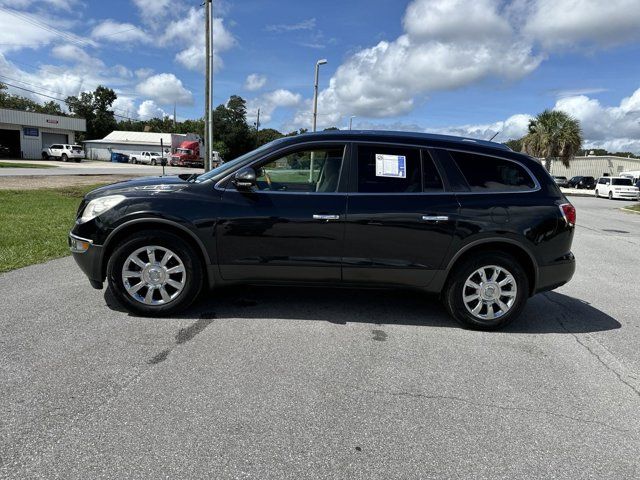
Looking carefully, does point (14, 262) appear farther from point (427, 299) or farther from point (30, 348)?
point (427, 299)

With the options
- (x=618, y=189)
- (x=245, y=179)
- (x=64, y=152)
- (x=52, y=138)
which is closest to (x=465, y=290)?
(x=245, y=179)

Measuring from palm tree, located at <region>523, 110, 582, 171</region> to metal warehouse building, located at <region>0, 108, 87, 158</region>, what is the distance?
5412 centimetres

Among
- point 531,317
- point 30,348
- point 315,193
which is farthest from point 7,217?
point 531,317

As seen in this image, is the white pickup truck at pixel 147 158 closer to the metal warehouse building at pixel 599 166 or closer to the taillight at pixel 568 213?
the metal warehouse building at pixel 599 166

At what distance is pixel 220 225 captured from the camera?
4469mm

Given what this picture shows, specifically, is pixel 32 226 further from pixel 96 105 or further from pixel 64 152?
pixel 96 105

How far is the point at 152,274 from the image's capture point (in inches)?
180

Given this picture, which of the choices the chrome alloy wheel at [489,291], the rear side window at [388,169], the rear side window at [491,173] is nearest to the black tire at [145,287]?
the rear side window at [388,169]

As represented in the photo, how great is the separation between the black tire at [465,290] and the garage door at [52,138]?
64.6m

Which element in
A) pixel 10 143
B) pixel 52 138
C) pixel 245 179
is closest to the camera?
pixel 245 179

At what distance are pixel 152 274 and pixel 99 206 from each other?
822 mm

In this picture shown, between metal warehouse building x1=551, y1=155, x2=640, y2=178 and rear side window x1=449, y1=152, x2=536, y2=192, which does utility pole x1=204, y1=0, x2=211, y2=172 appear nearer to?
rear side window x1=449, y1=152, x2=536, y2=192

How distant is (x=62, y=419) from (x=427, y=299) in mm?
3985

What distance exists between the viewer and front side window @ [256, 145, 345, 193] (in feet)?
15.1
